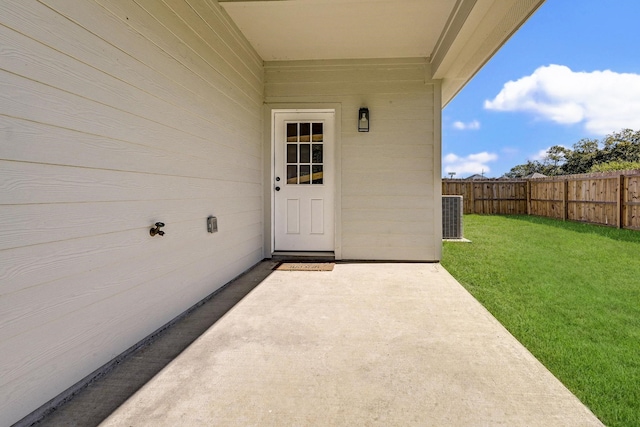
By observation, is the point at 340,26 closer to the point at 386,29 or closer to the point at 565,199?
the point at 386,29

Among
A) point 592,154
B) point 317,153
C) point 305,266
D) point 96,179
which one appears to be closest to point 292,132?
point 317,153

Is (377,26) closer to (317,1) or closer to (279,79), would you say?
(317,1)

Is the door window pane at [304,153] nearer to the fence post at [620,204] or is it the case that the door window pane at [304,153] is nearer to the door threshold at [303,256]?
the door threshold at [303,256]

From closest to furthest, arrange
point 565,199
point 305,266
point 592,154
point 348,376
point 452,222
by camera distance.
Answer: point 348,376 < point 305,266 < point 452,222 < point 565,199 < point 592,154

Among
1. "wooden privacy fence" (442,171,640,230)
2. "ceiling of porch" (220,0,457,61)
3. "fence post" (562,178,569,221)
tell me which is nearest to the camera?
"ceiling of porch" (220,0,457,61)

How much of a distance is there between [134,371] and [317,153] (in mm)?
3321

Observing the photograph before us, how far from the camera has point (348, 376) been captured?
154 centimetres

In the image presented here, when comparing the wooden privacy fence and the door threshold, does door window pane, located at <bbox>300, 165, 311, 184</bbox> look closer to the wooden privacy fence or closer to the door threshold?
the door threshold

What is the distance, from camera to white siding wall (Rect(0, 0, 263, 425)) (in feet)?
3.90

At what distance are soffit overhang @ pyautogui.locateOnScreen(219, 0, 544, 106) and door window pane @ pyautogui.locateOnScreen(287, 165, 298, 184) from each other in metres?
1.40

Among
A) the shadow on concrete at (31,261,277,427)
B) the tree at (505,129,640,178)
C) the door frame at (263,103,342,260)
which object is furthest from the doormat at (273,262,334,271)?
the tree at (505,129,640,178)

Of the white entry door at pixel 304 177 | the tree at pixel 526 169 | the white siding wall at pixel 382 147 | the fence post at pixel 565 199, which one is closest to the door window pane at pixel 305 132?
the white entry door at pixel 304 177

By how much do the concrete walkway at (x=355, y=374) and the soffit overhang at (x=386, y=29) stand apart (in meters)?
2.39

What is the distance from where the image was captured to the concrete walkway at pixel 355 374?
1.27 metres
